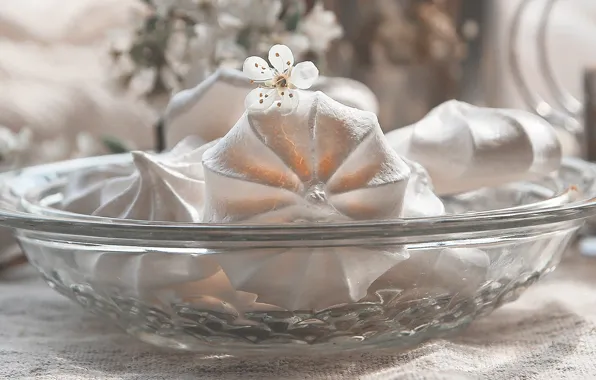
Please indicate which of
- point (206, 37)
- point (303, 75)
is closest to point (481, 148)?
point (303, 75)

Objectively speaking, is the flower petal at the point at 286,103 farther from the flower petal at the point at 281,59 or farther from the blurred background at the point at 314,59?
the blurred background at the point at 314,59

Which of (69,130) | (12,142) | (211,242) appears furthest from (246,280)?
(69,130)

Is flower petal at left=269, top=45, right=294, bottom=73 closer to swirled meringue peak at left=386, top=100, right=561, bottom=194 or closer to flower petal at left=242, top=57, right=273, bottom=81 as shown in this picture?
flower petal at left=242, top=57, right=273, bottom=81

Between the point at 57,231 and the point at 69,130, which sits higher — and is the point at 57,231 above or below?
above

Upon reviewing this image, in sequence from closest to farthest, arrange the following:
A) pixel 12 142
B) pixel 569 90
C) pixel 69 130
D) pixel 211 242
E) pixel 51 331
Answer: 1. pixel 211 242
2. pixel 51 331
3. pixel 12 142
4. pixel 69 130
5. pixel 569 90

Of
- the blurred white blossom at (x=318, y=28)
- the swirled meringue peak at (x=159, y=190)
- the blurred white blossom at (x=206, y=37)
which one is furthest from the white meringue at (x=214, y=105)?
the blurred white blossom at (x=318, y=28)

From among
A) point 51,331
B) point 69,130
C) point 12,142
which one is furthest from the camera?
point 69,130

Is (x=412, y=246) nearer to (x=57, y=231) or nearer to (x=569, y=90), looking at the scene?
(x=57, y=231)

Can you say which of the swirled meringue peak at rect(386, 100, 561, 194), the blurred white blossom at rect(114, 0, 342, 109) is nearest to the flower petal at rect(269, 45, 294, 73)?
the swirled meringue peak at rect(386, 100, 561, 194)
